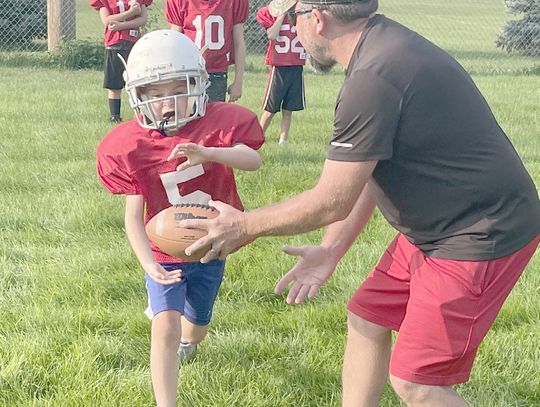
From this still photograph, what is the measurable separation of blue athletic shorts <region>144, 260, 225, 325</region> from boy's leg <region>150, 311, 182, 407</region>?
0.04 metres

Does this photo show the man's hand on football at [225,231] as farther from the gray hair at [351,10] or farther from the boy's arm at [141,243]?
the gray hair at [351,10]

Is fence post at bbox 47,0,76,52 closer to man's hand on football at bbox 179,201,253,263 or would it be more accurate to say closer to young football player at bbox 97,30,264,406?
young football player at bbox 97,30,264,406

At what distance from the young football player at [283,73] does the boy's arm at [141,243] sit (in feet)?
19.5

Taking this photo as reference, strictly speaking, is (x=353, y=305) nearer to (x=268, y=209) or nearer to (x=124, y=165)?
(x=268, y=209)

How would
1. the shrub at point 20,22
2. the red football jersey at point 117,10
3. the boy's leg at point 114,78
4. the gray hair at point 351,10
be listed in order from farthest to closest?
the shrub at point 20,22 < the red football jersey at point 117,10 < the boy's leg at point 114,78 < the gray hair at point 351,10

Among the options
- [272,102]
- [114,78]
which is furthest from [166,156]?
[114,78]

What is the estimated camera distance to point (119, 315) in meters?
4.36

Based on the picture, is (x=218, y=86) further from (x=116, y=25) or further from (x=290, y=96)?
(x=116, y=25)

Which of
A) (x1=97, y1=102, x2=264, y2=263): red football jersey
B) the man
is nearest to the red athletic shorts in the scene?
the man

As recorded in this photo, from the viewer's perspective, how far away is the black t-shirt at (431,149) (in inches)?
100

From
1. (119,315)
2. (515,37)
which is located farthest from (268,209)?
(515,37)

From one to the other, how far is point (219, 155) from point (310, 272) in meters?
0.57

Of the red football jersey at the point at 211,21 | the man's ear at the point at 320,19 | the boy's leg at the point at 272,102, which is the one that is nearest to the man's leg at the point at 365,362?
the man's ear at the point at 320,19

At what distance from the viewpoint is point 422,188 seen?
2768mm
